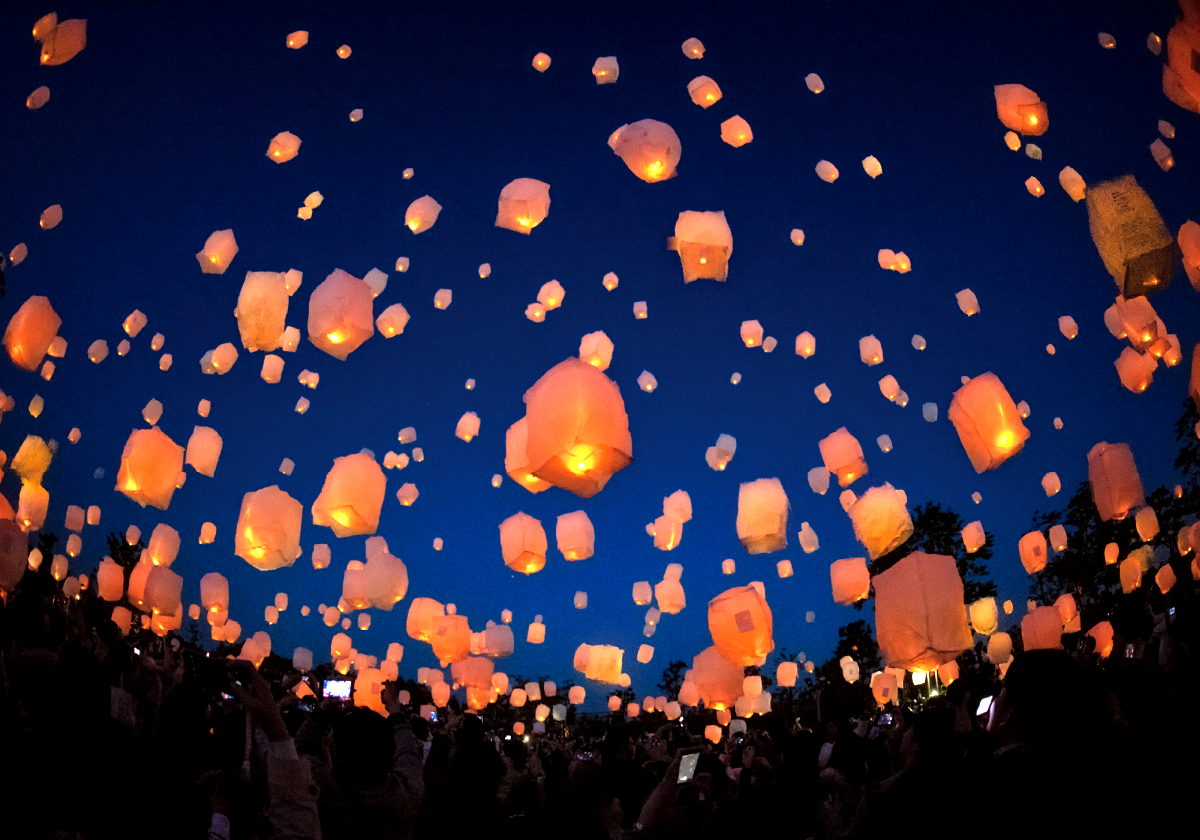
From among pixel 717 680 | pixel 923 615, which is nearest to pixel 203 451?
pixel 717 680

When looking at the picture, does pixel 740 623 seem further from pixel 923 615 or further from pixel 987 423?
pixel 987 423

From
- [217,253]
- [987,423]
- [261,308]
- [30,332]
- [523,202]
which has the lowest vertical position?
[987,423]

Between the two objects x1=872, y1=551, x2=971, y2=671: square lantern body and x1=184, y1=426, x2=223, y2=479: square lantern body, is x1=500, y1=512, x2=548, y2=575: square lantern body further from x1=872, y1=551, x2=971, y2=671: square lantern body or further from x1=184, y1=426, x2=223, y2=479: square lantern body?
x1=184, y1=426, x2=223, y2=479: square lantern body

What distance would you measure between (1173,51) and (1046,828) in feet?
9.97

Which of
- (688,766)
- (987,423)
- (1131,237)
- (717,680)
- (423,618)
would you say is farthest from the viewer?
(423,618)

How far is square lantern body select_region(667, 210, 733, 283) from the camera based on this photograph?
17.8 ft

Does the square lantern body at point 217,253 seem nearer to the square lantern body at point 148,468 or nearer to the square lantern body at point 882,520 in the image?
the square lantern body at point 148,468

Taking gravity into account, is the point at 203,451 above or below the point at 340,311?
below

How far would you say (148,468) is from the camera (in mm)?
5840

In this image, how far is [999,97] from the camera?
5.27 metres

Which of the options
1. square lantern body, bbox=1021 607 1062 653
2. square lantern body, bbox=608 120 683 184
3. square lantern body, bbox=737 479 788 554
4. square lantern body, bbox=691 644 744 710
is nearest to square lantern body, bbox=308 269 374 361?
square lantern body, bbox=608 120 683 184

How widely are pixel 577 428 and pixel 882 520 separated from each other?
385 cm

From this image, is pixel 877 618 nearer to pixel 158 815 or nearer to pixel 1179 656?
pixel 1179 656

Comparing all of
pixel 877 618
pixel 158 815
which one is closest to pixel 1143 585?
pixel 877 618
